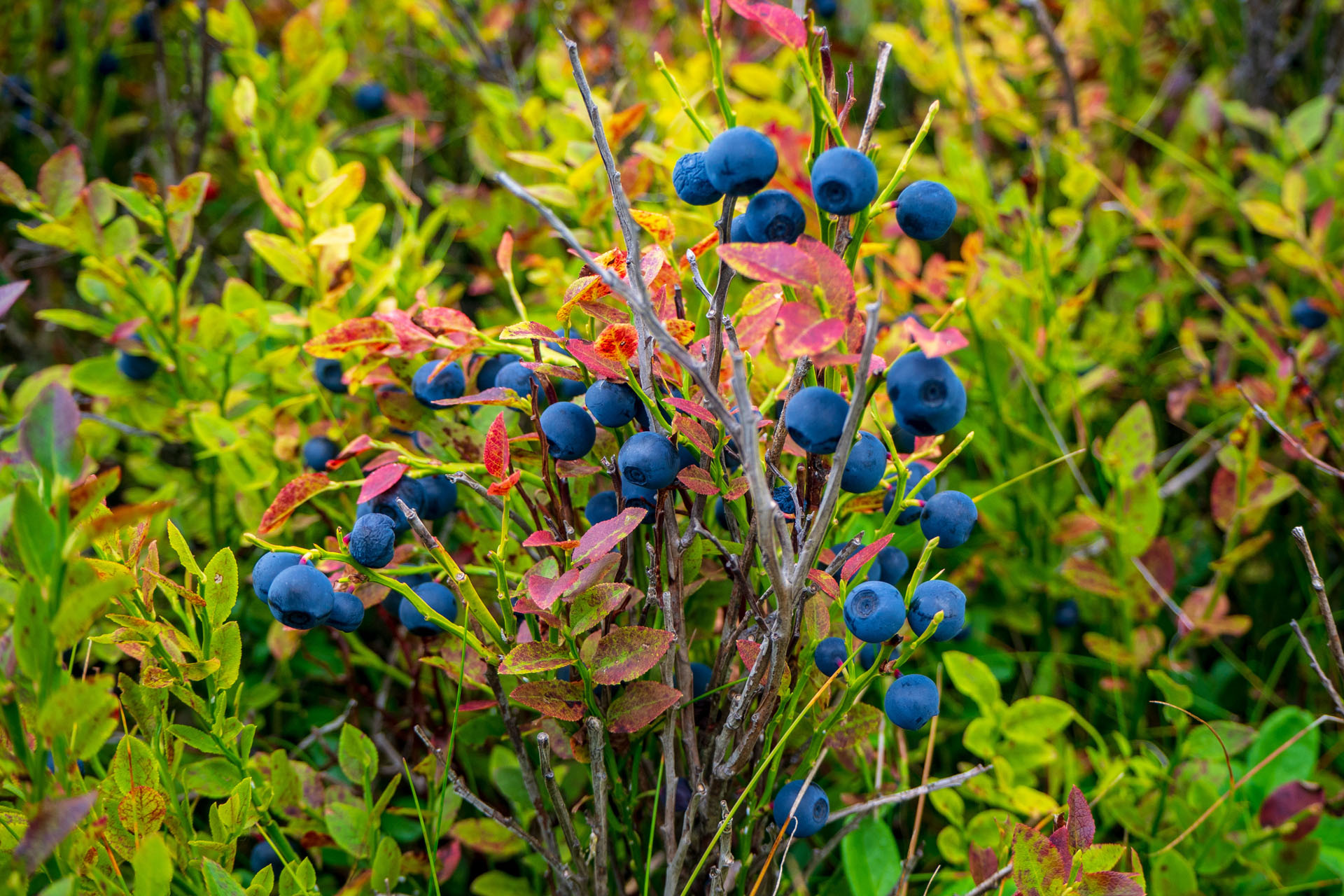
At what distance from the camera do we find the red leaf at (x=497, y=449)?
2.74ft

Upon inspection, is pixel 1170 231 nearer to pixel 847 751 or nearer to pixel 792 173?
pixel 792 173

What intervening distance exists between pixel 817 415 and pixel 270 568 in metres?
0.50

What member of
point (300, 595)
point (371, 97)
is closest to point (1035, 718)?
point (300, 595)

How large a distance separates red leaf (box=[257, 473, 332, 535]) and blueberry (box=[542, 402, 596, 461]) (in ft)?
0.86

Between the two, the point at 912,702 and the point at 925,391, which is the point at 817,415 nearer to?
the point at 925,391

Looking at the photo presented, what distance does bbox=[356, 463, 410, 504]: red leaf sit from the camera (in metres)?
0.90

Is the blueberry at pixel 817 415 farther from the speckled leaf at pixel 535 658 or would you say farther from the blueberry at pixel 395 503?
the blueberry at pixel 395 503

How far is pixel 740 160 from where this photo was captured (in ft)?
2.29

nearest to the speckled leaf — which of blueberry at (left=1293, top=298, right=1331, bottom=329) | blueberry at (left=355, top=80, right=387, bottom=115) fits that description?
blueberry at (left=1293, top=298, right=1331, bottom=329)

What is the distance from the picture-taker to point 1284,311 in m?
1.79

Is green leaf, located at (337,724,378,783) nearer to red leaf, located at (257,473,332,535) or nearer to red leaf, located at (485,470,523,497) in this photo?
red leaf, located at (257,473,332,535)

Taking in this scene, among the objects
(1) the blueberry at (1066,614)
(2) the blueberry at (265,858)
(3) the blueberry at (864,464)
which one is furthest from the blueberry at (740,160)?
(1) the blueberry at (1066,614)

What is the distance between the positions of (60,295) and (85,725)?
1775 mm

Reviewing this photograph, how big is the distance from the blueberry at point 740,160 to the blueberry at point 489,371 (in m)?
0.43
